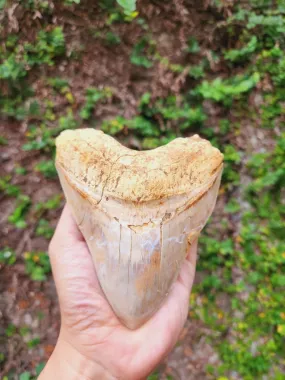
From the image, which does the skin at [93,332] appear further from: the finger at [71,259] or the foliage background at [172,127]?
the foliage background at [172,127]

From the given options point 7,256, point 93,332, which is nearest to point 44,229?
point 7,256

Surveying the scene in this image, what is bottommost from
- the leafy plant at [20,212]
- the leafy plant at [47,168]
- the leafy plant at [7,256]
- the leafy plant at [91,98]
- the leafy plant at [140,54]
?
the leafy plant at [7,256]

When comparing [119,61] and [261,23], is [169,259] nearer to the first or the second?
[119,61]

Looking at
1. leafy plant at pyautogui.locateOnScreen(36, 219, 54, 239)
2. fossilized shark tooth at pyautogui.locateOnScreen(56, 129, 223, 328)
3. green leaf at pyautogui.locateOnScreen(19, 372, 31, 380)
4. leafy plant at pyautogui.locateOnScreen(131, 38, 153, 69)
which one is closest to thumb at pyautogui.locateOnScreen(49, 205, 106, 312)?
fossilized shark tooth at pyautogui.locateOnScreen(56, 129, 223, 328)

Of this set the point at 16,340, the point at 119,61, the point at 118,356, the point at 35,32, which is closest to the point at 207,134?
the point at 119,61

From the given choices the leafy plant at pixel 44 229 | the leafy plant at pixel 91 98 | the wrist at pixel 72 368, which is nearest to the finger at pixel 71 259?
the wrist at pixel 72 368

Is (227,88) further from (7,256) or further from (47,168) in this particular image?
(7,256)
